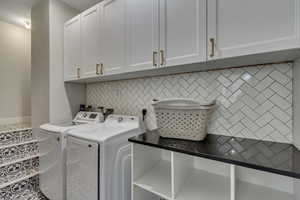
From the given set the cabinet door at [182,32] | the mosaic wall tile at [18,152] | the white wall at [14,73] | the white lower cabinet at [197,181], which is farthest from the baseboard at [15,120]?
the cabinet door at [182,32]

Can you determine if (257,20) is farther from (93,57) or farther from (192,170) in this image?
(93,57)

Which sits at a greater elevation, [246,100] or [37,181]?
[246,100]

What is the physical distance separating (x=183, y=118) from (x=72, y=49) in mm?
1917

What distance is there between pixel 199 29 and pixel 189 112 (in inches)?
25.1

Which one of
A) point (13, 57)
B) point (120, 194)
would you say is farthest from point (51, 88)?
point (13, 57)

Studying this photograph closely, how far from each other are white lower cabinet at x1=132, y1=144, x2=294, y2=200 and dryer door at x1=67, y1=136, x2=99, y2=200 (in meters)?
0.35

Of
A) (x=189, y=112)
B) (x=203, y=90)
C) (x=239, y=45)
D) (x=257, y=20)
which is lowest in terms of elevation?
(x=189, y=112)

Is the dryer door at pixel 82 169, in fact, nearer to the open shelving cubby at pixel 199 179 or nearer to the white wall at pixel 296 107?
the open shelving cubby at pixel 199 179

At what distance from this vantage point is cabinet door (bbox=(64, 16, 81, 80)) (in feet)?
7.11

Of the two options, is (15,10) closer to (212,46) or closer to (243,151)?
(212,46)

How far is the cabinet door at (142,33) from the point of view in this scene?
1.42 metres

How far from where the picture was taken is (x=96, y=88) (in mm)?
2506

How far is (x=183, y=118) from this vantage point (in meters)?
1.27

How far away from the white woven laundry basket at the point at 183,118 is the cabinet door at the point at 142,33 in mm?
423
